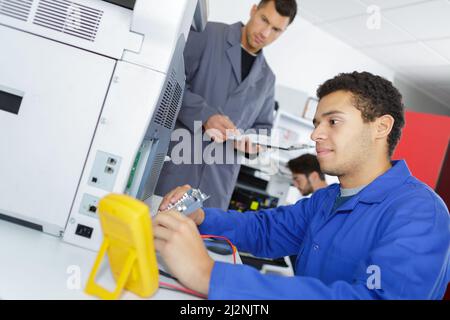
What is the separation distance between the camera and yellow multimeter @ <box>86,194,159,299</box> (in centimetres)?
47

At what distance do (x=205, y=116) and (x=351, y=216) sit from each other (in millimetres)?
723

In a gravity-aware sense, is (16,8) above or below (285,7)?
below

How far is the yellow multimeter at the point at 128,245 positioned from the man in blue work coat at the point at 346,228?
7 centimetres

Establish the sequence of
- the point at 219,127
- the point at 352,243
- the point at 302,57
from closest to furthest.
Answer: the point at 352,243 → the point at 219,127 → the point at 302,57

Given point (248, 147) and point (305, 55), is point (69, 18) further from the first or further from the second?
point (305, 55)

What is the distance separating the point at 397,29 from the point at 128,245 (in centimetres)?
349

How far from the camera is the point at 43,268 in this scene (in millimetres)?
545

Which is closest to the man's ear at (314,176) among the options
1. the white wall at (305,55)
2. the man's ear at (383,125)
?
the white wall at (305,55)

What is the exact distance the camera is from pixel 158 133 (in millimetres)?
854

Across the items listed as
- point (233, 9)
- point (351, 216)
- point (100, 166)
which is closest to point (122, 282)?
point (100, 166)

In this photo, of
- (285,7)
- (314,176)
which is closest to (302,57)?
(314,176)

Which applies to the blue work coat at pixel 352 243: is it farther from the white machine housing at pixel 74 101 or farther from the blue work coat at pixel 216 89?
the blue work coat at pixel 216 89

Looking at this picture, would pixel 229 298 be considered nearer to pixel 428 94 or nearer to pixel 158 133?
pixel 158 133

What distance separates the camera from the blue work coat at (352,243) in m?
0.57
